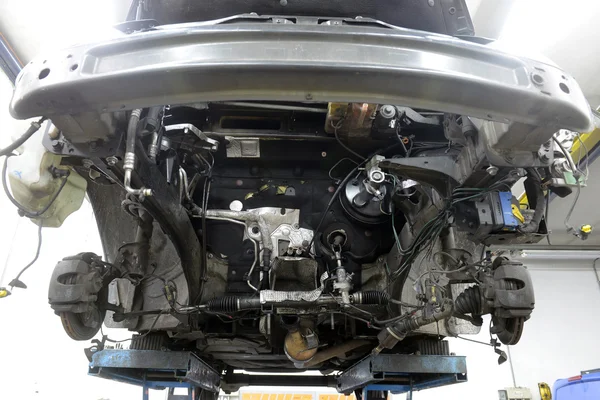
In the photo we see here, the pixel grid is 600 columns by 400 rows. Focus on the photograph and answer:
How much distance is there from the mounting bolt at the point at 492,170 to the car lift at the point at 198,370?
42.9 inches

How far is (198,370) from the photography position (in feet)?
6.08

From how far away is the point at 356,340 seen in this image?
1.88m

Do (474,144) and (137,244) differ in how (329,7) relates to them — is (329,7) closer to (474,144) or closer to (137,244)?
(474,144)

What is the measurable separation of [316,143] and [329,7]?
563mm

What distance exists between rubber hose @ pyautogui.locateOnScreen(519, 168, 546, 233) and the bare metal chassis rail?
0.31 metres

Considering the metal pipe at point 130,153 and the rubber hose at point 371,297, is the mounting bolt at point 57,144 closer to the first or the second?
the metal pipe at point 130,153

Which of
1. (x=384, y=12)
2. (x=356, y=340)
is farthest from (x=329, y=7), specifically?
(x=356, y=340)

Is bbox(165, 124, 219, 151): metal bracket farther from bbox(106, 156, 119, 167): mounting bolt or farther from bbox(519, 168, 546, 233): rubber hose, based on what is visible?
bbox(519, 168, 546, 233): rubber hose

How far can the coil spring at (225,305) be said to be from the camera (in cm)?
150

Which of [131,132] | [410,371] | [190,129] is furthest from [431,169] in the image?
[410,371]

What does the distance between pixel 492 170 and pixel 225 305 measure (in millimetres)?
1069

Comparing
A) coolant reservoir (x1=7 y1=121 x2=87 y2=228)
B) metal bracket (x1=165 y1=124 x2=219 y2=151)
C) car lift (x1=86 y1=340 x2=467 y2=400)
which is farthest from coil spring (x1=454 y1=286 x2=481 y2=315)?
coolant reservoir (x1=7 y1=121 x2=87 y2=228)

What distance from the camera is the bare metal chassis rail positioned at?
2.86 ft

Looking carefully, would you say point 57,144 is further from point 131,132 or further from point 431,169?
point 431,169
